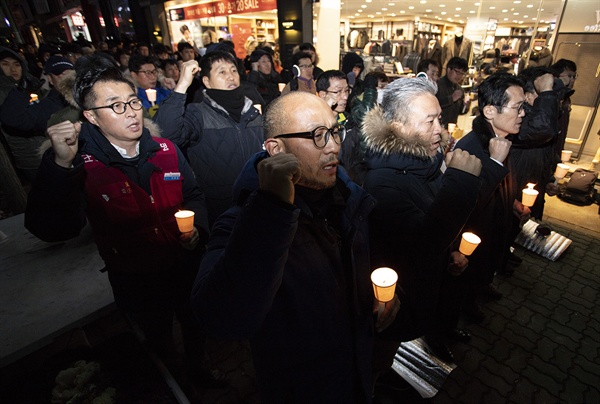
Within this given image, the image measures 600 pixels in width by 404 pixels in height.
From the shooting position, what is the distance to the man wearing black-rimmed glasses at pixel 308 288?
114 centimetres

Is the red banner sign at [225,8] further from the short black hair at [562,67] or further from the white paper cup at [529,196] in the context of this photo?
the white paper cup at [529,196]

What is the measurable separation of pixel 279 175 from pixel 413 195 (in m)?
1.37

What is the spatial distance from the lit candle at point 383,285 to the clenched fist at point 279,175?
93 centimetres

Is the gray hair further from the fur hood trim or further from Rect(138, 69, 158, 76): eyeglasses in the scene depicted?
Rect(138, 69, 158, 76): eyeglasses

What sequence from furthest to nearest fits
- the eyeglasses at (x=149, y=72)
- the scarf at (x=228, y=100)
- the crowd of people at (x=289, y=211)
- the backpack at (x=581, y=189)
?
the backpack at (x=581, y=189) → the eyeglasses at (x=149, y=72) → the scarf at (x=228, y=100) → the crowd of people at (x=289, y=211)

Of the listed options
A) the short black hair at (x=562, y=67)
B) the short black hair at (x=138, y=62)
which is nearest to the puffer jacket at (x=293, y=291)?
the short black hair at (x=138, y=62)

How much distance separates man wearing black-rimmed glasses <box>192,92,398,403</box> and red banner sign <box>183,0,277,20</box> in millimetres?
14504

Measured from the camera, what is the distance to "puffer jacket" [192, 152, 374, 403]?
3.38 feet

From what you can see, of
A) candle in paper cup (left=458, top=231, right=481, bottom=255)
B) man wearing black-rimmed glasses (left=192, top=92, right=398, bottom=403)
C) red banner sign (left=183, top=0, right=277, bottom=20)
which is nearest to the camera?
man wearing black-rimmed glasses (left=192, top=92, right=398, bottom=403)

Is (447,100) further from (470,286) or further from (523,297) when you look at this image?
(470,286)

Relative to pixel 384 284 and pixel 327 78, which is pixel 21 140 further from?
pixel 384 284

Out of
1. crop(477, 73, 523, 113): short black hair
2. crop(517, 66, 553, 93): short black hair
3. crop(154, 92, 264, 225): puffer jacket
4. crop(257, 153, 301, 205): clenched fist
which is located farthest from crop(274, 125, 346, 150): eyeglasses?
crop(517, 66, 553, 93): short black hair

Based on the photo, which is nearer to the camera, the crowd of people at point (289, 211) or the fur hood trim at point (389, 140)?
the crowd of people at point (289, 211)

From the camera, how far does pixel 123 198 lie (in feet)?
6.79
